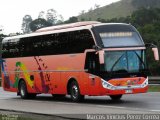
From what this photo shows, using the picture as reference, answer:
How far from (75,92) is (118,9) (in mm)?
158513

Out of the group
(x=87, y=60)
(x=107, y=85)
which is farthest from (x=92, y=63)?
(x=107, y=85)

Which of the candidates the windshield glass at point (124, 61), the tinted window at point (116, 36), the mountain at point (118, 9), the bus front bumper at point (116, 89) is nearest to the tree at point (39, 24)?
the mountain at point (118, 9)

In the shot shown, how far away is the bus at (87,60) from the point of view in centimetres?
2133

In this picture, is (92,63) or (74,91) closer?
(92,63)

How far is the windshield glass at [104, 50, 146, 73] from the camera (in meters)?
21.3

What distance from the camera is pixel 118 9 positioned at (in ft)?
591

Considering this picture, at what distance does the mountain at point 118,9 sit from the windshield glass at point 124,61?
14808 centimetres

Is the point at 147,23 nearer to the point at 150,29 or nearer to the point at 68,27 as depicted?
the point at 150,29

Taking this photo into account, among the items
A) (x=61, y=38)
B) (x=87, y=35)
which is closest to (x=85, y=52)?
(x=87, y=35)

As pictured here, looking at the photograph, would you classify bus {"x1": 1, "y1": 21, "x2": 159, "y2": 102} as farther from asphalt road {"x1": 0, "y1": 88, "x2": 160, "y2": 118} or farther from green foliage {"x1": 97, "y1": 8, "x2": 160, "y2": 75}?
green foliage {"x1": 97, "y1": 8, "x2": 160, "y2": 75}

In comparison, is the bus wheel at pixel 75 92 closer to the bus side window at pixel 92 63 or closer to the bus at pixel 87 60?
the bus at pixel 87 60

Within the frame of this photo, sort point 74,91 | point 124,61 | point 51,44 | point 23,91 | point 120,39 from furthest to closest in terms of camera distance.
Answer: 1. point 23,91
2. point 51,44
3. point 74,91
4. point 120,39
5. point 124,61

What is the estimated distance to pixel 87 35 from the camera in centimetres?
2225

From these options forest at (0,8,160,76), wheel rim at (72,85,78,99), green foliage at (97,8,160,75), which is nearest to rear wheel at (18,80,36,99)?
wheel rim at (72,85,78,99)
